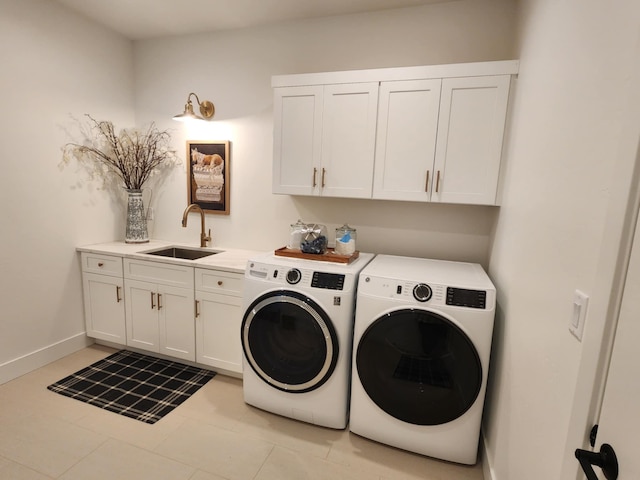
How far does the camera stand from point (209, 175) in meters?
3.01

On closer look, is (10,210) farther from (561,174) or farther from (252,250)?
(561,174)

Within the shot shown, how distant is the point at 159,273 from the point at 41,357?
1158 millimetres

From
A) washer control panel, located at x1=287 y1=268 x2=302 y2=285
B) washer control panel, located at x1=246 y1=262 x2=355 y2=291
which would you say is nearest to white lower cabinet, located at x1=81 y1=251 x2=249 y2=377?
washer control panel, located at x1=246 y1=262 x2=355 y2=291

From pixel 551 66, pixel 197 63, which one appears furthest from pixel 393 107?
pixel 197 63

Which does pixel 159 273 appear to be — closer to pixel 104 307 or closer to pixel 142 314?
pixel 142 314

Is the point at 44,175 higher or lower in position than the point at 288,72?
lower

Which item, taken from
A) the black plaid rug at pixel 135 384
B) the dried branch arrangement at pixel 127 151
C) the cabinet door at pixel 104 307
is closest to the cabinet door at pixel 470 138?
the black plaid rug at pixel 135 384

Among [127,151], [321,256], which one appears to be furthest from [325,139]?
[127,151]

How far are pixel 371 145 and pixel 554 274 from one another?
1379 mm

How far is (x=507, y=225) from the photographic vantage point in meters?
1.81

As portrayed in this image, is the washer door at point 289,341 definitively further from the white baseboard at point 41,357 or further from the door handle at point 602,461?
the white baseboard at point 41,357

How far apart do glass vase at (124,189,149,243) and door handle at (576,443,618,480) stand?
3306mm

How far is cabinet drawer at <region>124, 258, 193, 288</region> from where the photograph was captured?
99.4 inches

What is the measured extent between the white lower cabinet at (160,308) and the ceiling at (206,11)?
1.95 m
